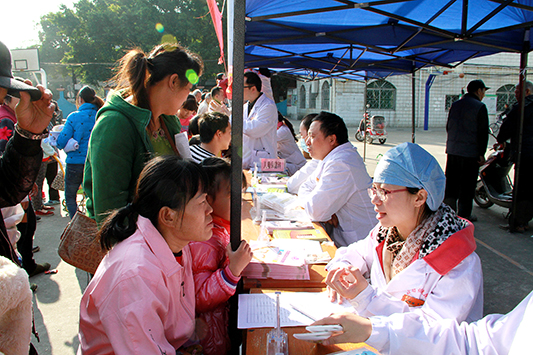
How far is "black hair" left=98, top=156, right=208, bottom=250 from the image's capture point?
1347 millimetres

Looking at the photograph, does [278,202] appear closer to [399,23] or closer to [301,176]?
[301,176]

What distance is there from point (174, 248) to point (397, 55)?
18.3ft

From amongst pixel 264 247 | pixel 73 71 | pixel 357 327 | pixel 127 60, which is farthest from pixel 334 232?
pixel 73 71

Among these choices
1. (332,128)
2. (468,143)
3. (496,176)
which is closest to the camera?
(332,128)

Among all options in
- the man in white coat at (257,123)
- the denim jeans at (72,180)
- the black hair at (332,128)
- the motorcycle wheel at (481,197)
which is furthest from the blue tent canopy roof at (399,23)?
the denim jeans at (72,180)

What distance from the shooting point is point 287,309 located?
1.55 m

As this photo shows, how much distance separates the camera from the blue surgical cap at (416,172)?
152cm

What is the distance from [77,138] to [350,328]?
4.33 metres

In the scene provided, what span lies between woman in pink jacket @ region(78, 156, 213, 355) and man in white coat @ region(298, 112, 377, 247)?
1.50 metres

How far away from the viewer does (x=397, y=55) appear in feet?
19.1

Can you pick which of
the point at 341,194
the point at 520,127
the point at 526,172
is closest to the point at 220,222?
the point at 341,194

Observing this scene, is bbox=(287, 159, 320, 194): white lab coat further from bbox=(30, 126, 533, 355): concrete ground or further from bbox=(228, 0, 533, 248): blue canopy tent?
bbox=(30, 126, 533, 355): concrete ground

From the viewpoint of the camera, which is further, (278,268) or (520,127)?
(520,127)

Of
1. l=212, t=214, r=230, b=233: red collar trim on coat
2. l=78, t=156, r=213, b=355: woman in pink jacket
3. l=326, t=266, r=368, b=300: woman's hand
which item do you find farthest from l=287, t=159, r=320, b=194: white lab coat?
l=78, t=156, r=213, b=355: woman in pink jacket
